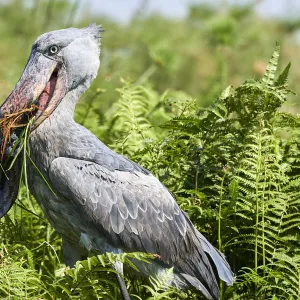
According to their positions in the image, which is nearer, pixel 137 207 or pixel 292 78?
pixel 137 207

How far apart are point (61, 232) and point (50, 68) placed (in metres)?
1.04

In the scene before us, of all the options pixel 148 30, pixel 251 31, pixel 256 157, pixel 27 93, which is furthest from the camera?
pixel 148 30

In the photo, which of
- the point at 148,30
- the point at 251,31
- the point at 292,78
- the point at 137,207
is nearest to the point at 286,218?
the point at 137,207

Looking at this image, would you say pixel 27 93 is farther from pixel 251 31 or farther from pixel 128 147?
pixel 251 31

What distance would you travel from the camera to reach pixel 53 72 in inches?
208

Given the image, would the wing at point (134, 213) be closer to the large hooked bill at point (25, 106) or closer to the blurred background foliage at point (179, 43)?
the large hooked bill at point (25, 106)

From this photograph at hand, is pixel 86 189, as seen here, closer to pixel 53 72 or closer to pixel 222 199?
pixel 53 72

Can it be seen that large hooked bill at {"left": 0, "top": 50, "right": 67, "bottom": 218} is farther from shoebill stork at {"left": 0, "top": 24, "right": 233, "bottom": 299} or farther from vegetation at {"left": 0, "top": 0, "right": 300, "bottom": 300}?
vegetation at {"left": 0, "top": 0, "right": 300, "bottom": 300}

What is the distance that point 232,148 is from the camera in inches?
226

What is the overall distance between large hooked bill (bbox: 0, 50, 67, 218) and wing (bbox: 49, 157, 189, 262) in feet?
→ 1.27

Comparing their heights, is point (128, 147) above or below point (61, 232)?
above

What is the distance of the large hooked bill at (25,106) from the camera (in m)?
5.07

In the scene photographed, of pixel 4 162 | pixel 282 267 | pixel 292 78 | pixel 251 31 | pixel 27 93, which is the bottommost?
pixel 282 267

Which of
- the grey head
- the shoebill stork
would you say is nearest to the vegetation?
the shoebill stork
